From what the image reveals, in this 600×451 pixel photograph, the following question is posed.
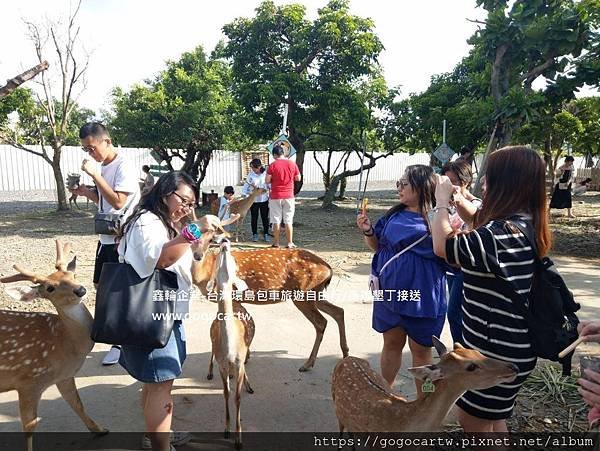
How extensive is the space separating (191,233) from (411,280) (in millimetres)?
1392

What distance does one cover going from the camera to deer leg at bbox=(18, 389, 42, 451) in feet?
8.02

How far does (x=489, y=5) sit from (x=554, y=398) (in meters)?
8.24

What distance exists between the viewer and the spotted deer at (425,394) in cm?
196

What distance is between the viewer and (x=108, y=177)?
Result: 3.29 metres

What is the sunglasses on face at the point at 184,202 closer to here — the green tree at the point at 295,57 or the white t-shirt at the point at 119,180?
the white t-shirt at the point at 119,180

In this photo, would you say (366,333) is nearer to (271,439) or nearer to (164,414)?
(271,439)

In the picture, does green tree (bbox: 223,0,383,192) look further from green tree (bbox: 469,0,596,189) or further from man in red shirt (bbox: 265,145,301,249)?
man in red shirt (bbox: 265,145,301,249)

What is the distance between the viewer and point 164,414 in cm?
220

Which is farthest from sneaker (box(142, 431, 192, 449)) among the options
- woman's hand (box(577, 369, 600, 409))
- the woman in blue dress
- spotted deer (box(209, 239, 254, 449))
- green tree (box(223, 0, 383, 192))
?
green tree (box(223, 0, 383, 192))

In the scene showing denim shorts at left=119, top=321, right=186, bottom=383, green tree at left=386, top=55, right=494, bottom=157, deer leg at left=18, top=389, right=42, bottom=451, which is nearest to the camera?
denim shorts at left=119, top=321, right=186, bottom=383

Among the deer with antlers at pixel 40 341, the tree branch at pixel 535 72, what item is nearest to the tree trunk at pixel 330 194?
the tree branch at pixel 535 72

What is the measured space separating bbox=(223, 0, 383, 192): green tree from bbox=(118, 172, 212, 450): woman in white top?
1003cm

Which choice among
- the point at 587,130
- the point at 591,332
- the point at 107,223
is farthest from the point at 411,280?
the point at 587,130

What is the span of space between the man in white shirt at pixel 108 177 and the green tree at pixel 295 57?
8929 millimetres
